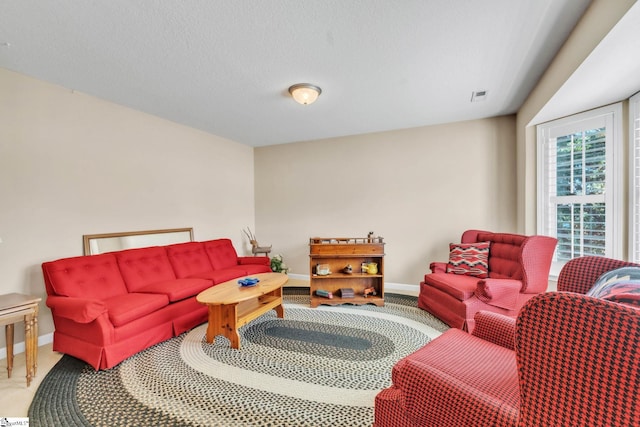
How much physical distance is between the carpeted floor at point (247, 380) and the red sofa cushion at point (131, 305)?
0.36 meters

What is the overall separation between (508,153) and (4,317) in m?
Result: 5.43

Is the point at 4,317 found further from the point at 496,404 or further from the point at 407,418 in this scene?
the point at 496,404

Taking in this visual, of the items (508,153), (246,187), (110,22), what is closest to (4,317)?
(110,22)

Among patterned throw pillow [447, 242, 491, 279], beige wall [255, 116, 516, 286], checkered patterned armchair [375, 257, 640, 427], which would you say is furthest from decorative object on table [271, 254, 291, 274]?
checkered patterned armchair [375, 257, 640, 427]

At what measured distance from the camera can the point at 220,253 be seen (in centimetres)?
421

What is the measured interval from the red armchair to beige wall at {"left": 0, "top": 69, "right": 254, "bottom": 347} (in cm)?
358

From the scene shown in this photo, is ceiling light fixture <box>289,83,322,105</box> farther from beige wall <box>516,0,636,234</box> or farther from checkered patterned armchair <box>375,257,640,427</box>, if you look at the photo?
checkered patterned armchair <box>375,257,640,427</box>

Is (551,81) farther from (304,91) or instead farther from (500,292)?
(304,91)

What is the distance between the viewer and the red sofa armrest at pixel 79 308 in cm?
221

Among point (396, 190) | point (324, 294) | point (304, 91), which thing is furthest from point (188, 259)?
point (396, 190)

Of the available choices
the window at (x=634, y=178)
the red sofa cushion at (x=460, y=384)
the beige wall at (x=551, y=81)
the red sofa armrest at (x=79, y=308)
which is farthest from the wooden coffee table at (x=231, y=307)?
the window at (x=634, y=178)

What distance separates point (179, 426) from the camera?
1.67m

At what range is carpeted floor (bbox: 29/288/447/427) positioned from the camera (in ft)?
5.74

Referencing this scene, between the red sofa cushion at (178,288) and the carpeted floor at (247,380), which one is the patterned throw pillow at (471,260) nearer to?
the carpeted floor at (247,380)
